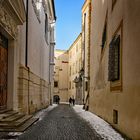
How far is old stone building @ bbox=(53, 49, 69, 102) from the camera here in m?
70.4

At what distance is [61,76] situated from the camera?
236 ft

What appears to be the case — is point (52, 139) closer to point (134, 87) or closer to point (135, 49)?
point (134, 87)

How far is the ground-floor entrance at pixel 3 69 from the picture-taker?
1276 cm

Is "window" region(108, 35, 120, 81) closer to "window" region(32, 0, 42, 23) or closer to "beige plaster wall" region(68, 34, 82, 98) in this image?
"window" region(32, 0, 42, 23)

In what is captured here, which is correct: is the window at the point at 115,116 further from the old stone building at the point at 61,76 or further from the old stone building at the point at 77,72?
the old stone building at the point at 61,76

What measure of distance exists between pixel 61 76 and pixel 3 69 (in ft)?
193

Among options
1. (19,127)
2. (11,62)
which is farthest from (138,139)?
(11,62)

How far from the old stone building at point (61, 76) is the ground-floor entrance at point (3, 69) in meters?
56.0

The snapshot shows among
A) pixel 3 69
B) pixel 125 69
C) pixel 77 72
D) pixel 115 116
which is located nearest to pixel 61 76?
pixel 77 72

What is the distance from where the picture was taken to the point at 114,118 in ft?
42.2

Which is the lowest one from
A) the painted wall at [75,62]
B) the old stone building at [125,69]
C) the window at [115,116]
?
the window at [115,116]

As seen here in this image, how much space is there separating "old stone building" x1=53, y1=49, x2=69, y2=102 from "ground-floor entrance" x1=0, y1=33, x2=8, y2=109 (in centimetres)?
5604

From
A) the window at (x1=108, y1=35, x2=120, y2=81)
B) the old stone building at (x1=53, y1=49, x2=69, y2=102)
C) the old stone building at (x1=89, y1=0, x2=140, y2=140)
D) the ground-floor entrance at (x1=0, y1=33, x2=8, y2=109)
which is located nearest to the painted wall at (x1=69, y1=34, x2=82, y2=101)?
the old stone building at (x1=53, y1=49, x2=69, y2=102)

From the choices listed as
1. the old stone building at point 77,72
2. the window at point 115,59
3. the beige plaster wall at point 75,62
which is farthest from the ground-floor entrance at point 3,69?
the beige plaster wall at point 75,62
